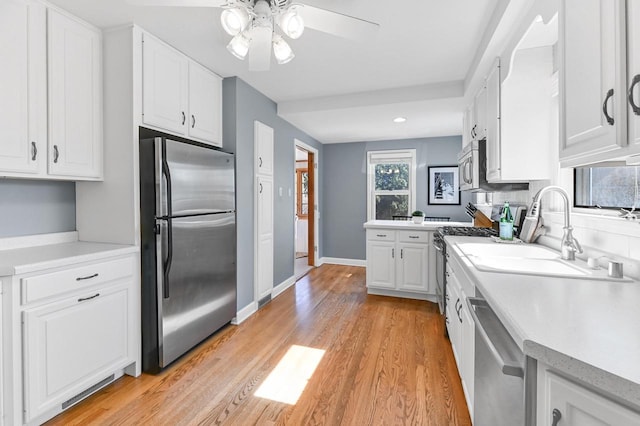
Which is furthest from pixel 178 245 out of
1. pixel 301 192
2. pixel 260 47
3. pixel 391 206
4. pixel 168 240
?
pixel 301 192

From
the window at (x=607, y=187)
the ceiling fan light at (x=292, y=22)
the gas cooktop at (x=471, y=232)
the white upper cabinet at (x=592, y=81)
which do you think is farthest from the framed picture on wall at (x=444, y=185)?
the ceiling fan light at (x=292, y=22)

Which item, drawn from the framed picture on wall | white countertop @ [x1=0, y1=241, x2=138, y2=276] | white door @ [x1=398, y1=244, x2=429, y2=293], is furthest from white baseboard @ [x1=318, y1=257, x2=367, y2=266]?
white countertop @ [x1=0, y1=241, x2=138, y2=276]

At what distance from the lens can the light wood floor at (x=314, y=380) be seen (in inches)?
67.4

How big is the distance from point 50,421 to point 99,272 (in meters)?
0.80

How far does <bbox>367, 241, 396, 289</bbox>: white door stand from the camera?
3740mm

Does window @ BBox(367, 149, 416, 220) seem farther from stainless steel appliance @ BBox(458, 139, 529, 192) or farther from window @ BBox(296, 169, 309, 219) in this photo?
stainless steel appliance @ BBox(458, 139, 529, 192)

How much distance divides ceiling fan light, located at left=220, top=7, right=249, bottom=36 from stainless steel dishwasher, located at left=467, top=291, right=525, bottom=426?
1654 mm

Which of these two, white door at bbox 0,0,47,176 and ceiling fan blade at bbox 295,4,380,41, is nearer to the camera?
ceiling fan blade at bbox 295,4,380,41

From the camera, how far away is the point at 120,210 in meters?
2.17

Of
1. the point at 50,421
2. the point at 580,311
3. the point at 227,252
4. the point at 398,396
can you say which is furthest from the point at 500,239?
the point at 50,421

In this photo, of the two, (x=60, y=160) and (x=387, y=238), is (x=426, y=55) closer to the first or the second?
(x=387, y=238)

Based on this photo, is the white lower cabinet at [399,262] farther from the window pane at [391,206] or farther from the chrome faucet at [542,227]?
the window pane at [391,206]

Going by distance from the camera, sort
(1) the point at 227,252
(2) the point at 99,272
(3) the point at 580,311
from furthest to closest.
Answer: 1. (1) the point at 227,252
2. (2) the point at 99,272
3. (3) the point at 580,311

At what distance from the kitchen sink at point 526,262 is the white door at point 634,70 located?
0.71m
